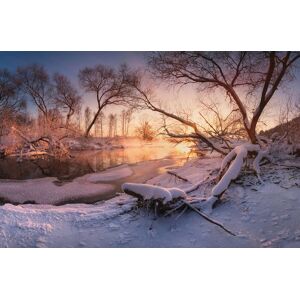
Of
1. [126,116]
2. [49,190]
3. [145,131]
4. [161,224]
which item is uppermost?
[126,116]

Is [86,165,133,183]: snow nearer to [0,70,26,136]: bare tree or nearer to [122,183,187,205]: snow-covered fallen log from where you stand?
[122,183,187,205]: snow-covered fallen log

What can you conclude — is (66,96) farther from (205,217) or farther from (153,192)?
(205,217)

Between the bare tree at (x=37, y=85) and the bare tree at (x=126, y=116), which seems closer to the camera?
the bare tree at (x=37, y=85)

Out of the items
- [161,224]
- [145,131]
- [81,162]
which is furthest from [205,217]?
[81,162]

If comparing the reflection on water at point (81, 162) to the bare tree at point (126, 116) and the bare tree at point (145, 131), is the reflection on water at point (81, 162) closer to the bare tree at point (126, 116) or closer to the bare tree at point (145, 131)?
the bare tree at point (145, 131)

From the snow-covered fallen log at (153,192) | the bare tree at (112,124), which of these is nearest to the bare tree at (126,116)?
the bare tree at (112,124)

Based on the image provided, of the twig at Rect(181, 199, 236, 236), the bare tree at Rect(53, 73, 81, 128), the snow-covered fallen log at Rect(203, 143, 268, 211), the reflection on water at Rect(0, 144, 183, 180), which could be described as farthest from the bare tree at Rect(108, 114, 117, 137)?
the snow-covered fallen log at Rect(203, 143, 268, 211)

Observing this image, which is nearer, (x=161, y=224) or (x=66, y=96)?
(x=161, y=224)
